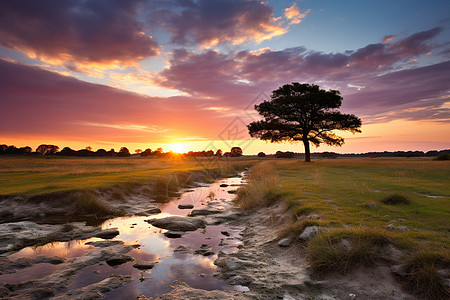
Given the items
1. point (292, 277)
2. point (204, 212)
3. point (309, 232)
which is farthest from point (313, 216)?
point (204, 212)

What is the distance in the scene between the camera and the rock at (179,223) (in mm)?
11781

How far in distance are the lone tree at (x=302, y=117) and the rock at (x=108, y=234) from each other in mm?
38032

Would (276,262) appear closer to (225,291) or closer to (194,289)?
(225,291)

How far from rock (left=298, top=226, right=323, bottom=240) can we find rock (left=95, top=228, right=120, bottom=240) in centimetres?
818

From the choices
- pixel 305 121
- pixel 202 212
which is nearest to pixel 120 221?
pixel 202 212

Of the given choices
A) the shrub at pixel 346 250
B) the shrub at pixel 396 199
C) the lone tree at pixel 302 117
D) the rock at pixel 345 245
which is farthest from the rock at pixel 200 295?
the lone tree at pixel 302 117

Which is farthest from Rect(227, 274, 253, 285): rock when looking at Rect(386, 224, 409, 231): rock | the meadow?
Rect(386, 224, 409, 231): rock

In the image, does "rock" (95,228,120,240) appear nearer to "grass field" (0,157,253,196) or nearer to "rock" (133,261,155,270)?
"rock" (133,261,155,270)

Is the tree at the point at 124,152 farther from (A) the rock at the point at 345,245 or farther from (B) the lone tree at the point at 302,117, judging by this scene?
(A) the rock at the point at 345,245

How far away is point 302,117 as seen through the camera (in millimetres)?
45812

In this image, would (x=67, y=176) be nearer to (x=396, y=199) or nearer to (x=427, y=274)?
(x=396, y=199)

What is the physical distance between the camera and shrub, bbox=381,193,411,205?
11461 millimetres

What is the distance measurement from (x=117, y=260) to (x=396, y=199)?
12607mm

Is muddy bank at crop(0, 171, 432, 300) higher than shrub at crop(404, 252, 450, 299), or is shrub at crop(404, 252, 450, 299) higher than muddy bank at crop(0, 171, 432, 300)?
shrub at crop(404, 252, 450, 299)
